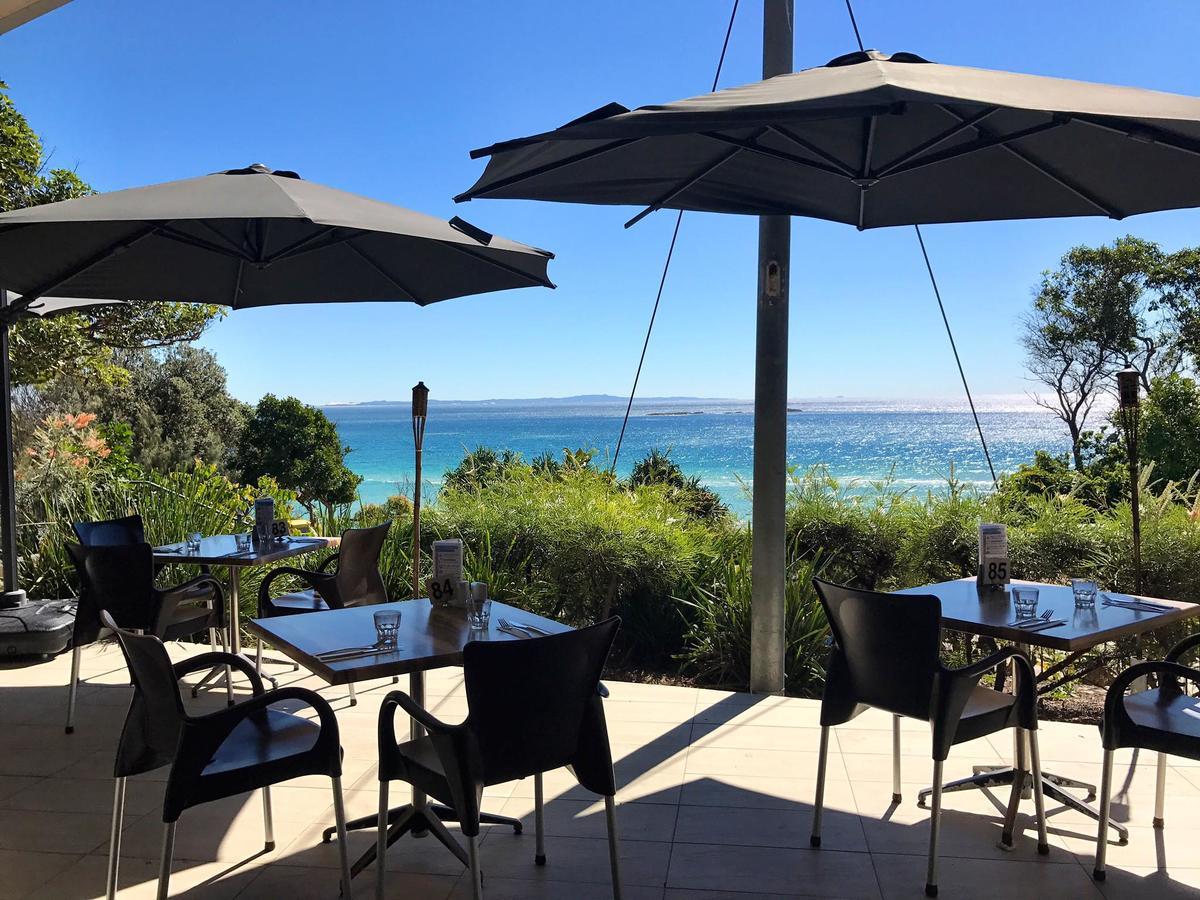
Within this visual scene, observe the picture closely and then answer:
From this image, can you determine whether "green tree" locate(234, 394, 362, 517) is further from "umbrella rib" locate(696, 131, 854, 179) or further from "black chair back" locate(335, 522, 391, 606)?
"umbrella rib" locate(696, 131, 854, 179)

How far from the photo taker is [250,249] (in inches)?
168

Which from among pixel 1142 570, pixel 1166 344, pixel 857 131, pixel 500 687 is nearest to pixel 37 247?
pixel 500 687

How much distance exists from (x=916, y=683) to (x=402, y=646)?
1.52m

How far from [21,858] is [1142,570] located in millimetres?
5240

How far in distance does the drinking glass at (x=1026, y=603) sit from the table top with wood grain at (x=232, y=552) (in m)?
3.16

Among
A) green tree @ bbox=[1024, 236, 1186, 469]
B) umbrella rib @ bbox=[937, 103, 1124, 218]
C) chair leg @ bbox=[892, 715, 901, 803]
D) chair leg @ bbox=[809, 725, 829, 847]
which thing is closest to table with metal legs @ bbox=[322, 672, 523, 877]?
chair leg @ bbox=[809, 725, 829, 847]

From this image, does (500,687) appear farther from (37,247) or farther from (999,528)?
(37,247)

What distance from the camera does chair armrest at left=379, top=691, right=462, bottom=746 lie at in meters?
2.15

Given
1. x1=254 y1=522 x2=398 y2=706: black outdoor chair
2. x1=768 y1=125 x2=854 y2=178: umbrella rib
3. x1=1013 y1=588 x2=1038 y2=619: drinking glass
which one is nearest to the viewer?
x1=1013 y1=588 x2=1038 y2=619: drinking glass

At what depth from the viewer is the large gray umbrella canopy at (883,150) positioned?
213cm

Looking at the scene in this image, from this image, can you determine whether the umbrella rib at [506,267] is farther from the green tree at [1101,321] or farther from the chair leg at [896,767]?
the green tree at [1101,321]

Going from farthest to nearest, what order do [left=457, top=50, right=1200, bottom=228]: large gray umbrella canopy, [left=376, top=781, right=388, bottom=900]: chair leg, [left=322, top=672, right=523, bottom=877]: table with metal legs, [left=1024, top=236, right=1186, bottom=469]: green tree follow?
[left=1024, top=236, right=1186, bottom=469]: green tree, [left=322, top=672, right=523, bottom=877]: table with metal legs, [left=376, top=781, right=388, bottom=900]: chair leg, [left=457, top=50, right=1200, bottom=228]: large gray umbrella canopy

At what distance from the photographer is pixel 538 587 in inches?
217

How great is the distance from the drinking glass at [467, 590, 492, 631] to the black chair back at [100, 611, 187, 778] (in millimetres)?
883
